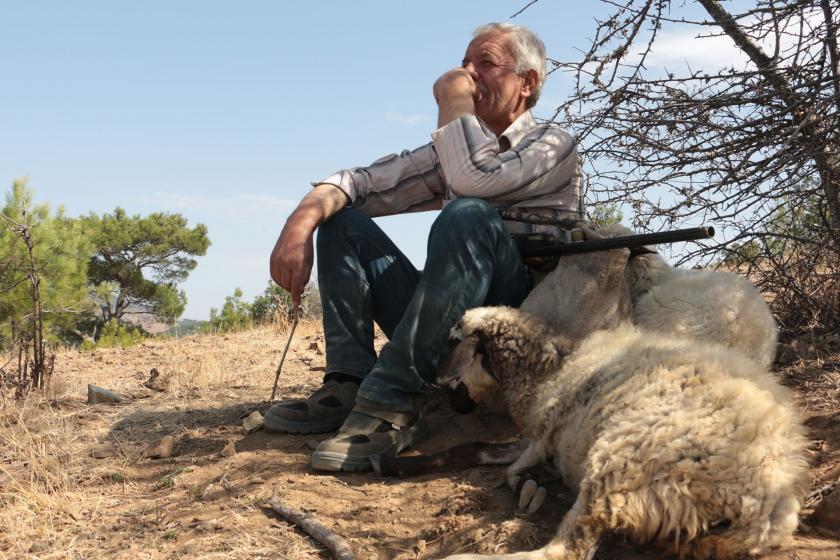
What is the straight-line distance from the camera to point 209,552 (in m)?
2.52

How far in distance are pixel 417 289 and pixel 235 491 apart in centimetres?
120

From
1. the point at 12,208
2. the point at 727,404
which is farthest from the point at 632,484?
the point at 12,208

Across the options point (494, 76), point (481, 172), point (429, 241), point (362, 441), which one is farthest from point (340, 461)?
point (494, 76)

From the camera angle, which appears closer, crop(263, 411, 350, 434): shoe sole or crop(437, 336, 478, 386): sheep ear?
crop(437, 336, 478, 386): sheep ear

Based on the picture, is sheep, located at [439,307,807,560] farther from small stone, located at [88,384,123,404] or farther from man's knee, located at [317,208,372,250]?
small stone, located at [88,384,123,404]

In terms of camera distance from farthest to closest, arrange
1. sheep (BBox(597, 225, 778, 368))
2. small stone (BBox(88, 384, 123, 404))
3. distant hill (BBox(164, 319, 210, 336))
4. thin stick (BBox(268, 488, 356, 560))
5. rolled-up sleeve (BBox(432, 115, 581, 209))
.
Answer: distant hill (BBox(164, 319, 210, 336)), small stone (BBox(88, 384, 123, 404)), rolled-up sleeve (BBox(432, 115, 581, 209)), sheep (BBox(597, 225, 778, 368)), thin stick (BBox(268, 488, 356, 560))

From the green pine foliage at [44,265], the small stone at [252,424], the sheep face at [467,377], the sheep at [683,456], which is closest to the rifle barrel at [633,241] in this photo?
the sheep at [683,456]

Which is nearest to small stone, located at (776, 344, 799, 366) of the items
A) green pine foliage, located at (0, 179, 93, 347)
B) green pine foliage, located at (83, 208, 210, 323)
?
green pine foliage, located at (0, 179, 93, 347)

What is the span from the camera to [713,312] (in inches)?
125

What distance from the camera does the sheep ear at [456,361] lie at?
3.04 meters

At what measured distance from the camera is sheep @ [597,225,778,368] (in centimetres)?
316

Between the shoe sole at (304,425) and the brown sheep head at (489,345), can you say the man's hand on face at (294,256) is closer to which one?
the shoe sole at (304,425)

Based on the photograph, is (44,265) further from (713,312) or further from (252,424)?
(713,312)

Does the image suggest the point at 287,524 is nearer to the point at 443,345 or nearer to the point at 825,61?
the point at 443,345
